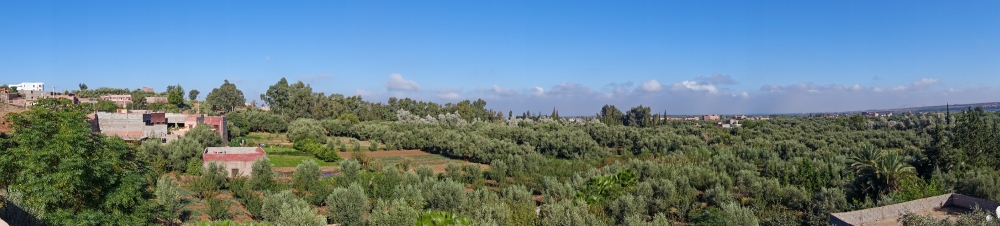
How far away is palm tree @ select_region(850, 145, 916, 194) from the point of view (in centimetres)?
2333

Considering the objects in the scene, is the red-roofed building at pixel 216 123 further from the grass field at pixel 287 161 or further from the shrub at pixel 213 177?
the shrub at pixel 213 177

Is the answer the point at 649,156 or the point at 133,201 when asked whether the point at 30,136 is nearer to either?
the point at 133,201

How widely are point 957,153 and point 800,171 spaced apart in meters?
8.80

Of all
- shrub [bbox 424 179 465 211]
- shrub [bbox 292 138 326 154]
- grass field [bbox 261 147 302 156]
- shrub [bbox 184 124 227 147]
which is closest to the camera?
shrub [bbox 424 179 465 211]

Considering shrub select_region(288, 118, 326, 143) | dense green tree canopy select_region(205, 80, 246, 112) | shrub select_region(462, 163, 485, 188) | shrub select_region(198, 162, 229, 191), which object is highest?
dense green tree canopy select_region(205, 80, 246, 112)

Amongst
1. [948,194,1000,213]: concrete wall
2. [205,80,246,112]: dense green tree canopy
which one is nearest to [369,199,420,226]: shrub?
[948,194,1000,213]: concrete wall

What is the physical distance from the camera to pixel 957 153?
1129 inches

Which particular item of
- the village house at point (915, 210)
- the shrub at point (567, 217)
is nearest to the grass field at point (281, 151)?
the shrub at point (567, 217)

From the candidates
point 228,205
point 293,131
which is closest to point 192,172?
point 228,205

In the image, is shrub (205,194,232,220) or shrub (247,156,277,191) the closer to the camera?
shrub (205,194,232,220)

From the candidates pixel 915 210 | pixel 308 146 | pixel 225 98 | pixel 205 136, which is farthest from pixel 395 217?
pixel 225 98

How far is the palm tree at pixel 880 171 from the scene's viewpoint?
23328 millimetres

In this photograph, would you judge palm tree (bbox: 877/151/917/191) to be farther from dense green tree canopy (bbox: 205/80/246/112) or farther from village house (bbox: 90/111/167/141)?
dense green tree canopy (bbox: 205/80/246/112)

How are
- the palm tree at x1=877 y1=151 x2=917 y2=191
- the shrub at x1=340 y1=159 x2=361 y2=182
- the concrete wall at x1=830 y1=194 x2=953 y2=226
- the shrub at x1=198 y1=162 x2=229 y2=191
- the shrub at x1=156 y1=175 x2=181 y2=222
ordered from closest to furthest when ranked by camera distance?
the concrete wall at x1=830 y1=194 x2=953 y2=226 < the shrub at x1=156 y1=175 x2=181 y2=222 < the palm tree at x1=877 y1=151 x2=917 y2=191 < the shrub at x1=198 y1=162 x2=229 y2=191 < the shrub at x1=340 y1=159 x2=361 y2=182
